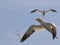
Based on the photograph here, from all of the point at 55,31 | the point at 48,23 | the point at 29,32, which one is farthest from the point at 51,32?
the point at 29,32

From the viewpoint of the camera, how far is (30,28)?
14.4m

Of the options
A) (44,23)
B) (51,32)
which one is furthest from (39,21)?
(51,32)

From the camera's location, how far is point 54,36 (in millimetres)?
10773

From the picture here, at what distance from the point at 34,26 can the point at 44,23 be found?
2.60 meters

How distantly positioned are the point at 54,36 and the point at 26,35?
3.10 metres

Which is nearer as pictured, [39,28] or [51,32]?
[51,32]

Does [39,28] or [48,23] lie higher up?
[48,23]

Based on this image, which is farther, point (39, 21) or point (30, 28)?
point (30, 28)

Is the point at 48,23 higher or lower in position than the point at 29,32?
higher

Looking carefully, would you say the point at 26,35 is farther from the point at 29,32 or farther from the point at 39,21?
the point at 39,21

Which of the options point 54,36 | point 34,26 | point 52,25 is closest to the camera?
point 54,36

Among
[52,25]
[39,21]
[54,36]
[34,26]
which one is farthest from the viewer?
[34,26]

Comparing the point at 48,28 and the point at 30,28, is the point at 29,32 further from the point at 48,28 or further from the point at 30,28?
the point at 48,28

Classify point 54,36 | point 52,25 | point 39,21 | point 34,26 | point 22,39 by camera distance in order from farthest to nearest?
point 34,26 < point 22,39 < point 39,21 < point 52,25 < point 54,36
